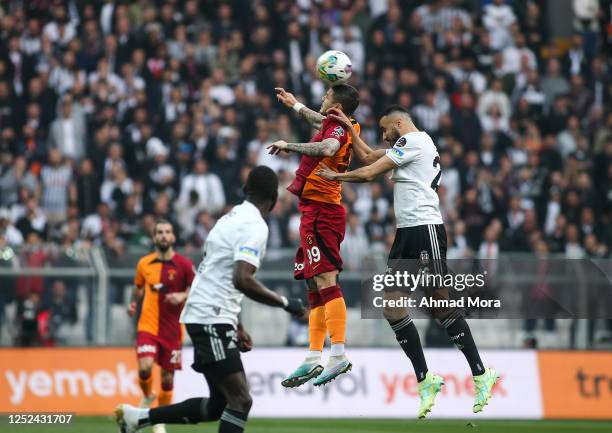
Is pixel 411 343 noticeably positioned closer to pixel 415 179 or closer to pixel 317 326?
pixel 317 326

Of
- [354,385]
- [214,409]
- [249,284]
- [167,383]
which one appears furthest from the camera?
[354,385]

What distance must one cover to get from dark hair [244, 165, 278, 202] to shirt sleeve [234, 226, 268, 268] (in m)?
0.35

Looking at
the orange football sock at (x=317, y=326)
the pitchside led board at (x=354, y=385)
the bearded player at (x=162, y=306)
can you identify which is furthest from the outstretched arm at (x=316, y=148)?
the pitchside led board at (x=354, y=385)

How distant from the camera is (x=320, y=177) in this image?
43.7 feet

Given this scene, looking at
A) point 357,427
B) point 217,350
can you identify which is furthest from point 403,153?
point 357,427

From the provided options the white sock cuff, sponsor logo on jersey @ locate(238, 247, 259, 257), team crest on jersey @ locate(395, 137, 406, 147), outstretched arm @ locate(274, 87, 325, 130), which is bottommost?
the white sock cuff

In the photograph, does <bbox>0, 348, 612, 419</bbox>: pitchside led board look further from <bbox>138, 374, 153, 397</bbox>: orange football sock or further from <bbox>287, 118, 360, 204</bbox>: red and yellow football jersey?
<bbox>287, 118, 360, 204</bbox>: red and yellow football jersey

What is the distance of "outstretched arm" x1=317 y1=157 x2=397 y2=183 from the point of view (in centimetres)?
1291

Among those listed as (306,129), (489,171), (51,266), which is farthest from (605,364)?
(51,266)

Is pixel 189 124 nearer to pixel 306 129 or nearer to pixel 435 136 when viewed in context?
pixel 306 129

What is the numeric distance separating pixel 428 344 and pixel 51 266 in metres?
6.26

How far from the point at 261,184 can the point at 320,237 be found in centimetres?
217

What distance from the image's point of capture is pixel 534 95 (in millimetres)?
26688

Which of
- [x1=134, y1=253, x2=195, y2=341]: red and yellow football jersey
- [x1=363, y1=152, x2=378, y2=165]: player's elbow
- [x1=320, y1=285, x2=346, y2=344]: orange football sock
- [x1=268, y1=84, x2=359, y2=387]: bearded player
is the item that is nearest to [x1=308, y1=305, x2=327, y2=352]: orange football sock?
[x1=268, y1=84, x2=359, y2=387]: bearded player
